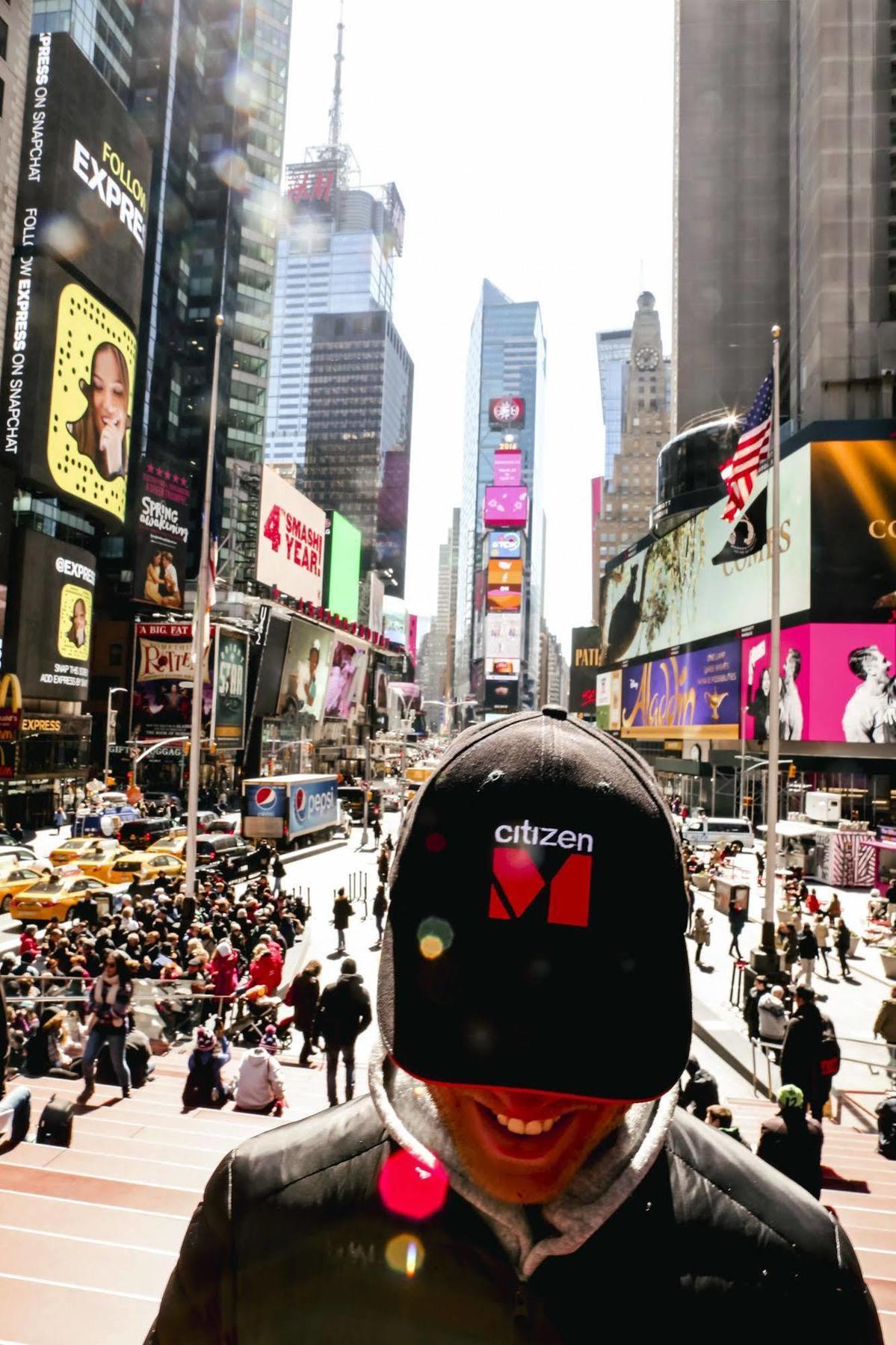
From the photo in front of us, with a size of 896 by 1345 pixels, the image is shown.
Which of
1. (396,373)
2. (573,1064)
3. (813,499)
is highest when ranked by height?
(396,373)

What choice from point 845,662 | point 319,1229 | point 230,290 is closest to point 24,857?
point 319,1229

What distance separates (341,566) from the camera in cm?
7369

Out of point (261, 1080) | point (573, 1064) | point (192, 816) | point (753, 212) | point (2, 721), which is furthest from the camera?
point (753, 212)

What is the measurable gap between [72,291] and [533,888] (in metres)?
45.2

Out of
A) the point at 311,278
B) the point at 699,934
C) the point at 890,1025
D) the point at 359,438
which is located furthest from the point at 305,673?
the point at 311,278

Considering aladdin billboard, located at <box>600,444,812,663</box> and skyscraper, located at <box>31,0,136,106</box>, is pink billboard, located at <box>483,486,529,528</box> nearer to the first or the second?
aladdin billboard, located at <box>600,444,812,663</box>

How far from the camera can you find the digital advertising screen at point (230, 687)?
47.5m

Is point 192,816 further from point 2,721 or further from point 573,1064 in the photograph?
point 2,721

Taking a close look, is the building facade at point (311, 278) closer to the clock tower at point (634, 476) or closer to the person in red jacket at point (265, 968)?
the clock tower at point (634, 476)

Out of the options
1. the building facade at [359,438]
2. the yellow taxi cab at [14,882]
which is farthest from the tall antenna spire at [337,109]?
the yellow taxi cab at [14,882]

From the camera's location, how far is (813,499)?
4425 cm

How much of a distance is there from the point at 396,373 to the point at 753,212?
96260 millimetres

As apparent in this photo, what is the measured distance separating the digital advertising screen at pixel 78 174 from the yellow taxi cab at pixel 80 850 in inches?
1079

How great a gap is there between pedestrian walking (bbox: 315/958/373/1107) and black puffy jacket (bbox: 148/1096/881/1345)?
670 cm
